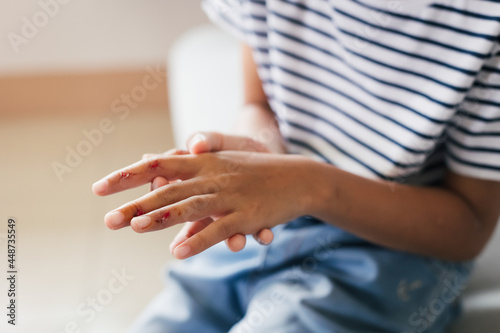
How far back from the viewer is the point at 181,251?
39 cm

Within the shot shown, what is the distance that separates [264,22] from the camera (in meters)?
0.63

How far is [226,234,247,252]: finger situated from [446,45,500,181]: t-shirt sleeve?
22 centimetres

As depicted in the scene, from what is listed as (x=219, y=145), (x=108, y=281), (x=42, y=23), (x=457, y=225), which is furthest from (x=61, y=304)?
(x=42, y=23)

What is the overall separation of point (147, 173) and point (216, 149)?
0.29ft

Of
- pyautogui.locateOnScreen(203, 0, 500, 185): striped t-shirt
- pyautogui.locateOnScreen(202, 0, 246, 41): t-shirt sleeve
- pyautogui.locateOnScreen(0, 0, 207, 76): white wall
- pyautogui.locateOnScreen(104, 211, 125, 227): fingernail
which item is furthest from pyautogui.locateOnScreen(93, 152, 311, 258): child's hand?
pyautogui.locateOnScreen(0, 0, 207, 76): white wall

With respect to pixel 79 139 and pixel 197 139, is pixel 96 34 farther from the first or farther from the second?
pixel 197 139

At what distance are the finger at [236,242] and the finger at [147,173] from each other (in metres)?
0.06

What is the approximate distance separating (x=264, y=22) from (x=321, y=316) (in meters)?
0.32

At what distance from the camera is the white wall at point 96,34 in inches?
52.5

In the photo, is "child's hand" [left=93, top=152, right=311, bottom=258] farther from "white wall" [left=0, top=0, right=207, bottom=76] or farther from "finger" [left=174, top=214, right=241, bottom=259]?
"white wall" [left=0, top=0, right=207, bottom=76]

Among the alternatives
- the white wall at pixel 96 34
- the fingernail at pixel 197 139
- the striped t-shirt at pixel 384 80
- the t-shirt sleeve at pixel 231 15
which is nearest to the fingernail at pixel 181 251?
the fingernail at pixel 197 139

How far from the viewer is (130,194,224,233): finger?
1.24 ft

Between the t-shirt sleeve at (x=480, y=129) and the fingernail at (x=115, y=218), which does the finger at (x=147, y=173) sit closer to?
the fingernail at (x=115, y=218)

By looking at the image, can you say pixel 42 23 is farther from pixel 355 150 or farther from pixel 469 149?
pixel 469 149
